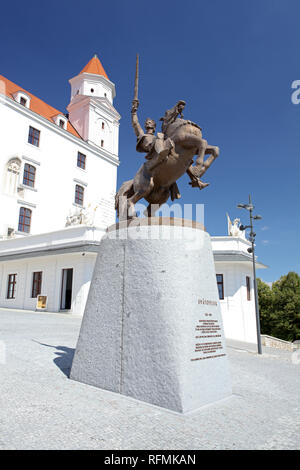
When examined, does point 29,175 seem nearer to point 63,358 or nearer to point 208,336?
point 63,358

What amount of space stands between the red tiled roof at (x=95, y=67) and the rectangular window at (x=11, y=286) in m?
24.9

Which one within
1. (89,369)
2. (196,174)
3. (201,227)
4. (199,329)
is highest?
(196,174)

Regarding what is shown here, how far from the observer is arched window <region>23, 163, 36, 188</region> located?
2864 centimetres

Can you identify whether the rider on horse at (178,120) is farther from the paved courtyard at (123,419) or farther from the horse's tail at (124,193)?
the paved courtyard at (123,419)

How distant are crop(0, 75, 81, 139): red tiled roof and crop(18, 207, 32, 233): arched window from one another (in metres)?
9.29

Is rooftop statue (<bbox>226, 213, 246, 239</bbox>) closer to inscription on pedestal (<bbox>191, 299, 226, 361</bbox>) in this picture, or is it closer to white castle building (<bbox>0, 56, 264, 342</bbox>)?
white castle building (<bbox>0, 56, 264, 342</bbox>)

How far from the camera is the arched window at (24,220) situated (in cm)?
2805

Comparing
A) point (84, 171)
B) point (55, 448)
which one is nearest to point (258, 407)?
point (55, 448)

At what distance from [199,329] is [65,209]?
29077 millimetres

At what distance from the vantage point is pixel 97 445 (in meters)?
2.70

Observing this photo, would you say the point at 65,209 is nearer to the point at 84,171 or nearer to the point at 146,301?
the point at 84,171

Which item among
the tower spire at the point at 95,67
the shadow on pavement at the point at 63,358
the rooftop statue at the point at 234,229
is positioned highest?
the tower spire at the point at 95,67

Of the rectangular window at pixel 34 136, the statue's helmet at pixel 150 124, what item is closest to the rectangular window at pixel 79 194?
the rectangular window at pixel 34 136

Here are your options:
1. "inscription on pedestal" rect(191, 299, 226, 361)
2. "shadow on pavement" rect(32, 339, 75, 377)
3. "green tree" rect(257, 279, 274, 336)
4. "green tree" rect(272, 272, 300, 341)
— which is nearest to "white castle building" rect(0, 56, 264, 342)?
"shadow on pavement" rect(32, 339, 75, 377)
